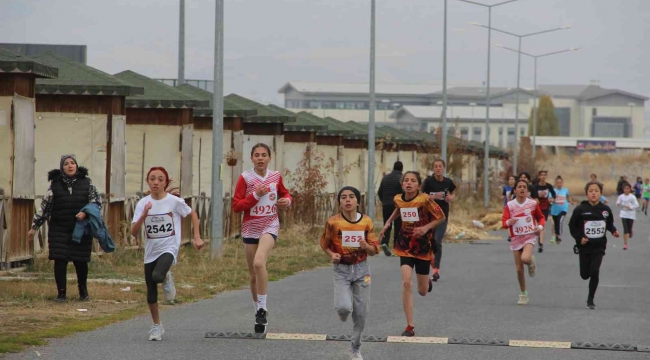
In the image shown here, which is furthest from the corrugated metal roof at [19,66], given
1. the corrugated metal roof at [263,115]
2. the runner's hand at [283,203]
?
the corrugated metal roof at [263,115]

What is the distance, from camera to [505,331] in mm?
13328

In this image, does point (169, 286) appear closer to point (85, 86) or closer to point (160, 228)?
point (160, 228)

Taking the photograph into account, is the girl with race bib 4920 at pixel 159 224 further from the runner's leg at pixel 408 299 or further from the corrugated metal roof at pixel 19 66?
the corrugated metal roof at pixel 19 66

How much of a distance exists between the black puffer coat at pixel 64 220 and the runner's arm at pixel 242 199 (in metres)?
3.06

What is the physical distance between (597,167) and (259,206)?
328ft

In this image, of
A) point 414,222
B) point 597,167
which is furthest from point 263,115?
point 597,167

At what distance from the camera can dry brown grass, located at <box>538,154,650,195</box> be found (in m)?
102

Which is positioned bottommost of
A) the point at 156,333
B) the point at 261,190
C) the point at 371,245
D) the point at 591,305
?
the point at 591,305

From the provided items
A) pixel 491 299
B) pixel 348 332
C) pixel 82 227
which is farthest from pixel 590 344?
pixel 82 227

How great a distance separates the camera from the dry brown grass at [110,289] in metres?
12.8

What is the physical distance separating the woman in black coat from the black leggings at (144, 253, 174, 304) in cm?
305

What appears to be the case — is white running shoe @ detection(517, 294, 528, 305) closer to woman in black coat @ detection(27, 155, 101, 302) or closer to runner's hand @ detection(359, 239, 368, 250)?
woman in black coat @ detection(27, 155, 101, 302)

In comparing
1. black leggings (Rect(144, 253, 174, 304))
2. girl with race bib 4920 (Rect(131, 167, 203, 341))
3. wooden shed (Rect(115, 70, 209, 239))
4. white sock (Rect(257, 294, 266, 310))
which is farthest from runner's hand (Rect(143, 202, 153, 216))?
wooden shed (Rect(115, 70, 209, 239))

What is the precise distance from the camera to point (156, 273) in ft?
39.6
